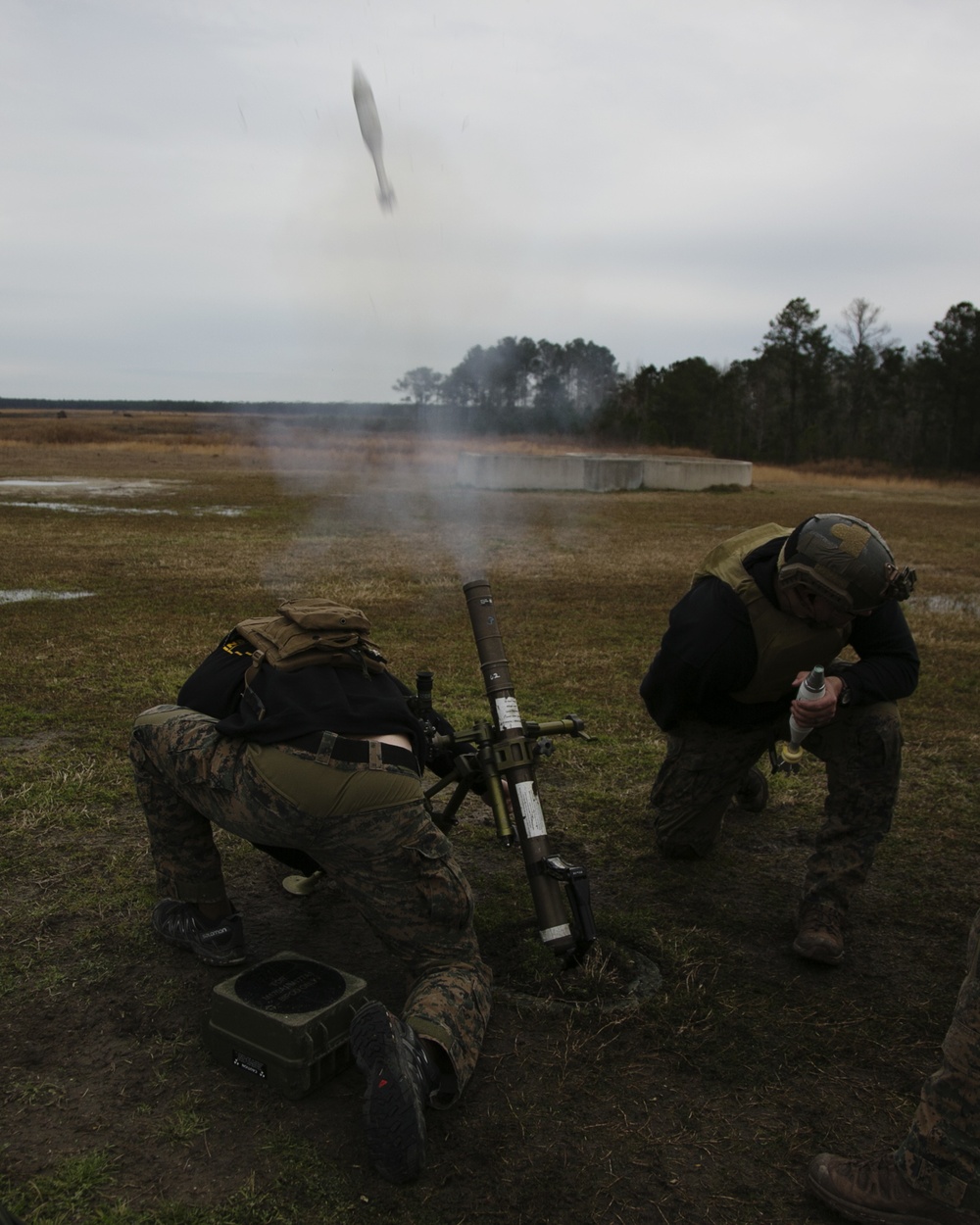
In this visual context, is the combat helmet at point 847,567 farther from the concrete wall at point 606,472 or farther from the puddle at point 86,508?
the concrete wall at point 606,472

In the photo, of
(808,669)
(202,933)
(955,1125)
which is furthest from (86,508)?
(955,1125)

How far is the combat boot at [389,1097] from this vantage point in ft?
7.80

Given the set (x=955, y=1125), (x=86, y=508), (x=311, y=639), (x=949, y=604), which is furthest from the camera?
(x=86, y=508)

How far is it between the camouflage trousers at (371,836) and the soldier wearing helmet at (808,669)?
1401 millimetres

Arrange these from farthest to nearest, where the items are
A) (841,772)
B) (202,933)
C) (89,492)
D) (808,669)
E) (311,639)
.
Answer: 1. (89,492)
2. (808,669)
3. (841,772)
4. (202,933)
5. (311,639)

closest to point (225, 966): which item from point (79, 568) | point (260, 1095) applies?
point (260, 1095)

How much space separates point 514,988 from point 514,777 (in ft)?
2.36

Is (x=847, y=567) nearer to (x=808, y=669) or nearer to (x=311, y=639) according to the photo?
(x=808, y=669)

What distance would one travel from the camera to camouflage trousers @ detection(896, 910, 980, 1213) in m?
2.27

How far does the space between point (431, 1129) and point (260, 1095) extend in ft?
1.59

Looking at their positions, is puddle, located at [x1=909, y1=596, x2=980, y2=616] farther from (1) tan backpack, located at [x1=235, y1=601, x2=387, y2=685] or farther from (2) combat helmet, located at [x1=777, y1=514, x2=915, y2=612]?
(1) tan backpack, located at [x1=235, y1=601, x2=387, y2=685]

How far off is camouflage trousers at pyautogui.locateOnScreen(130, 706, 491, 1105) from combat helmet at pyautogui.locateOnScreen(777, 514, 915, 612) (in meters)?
1.59

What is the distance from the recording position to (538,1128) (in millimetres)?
2672

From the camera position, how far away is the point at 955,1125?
7.49 ft
